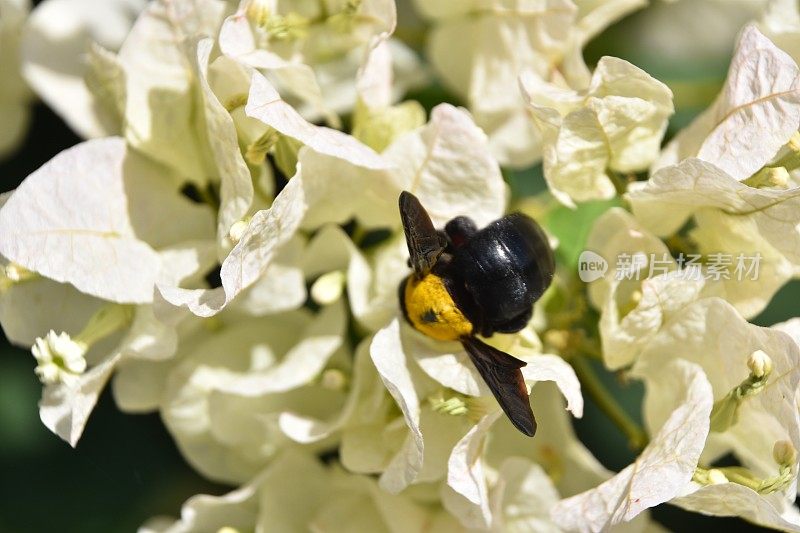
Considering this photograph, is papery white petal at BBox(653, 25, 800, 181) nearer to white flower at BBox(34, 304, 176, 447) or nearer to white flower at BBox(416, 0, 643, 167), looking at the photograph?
white flower at BBox(416, 0, 643, 167)

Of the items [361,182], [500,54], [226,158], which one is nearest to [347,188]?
[361,182]

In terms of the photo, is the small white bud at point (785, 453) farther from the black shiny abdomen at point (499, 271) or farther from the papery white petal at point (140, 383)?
the papery white petal at point (140, 383)

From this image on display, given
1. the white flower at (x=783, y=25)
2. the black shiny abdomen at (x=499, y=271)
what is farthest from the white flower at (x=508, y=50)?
the black shiny abdomen at (x=499, y=271)

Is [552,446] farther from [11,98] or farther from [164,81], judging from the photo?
[11,98]

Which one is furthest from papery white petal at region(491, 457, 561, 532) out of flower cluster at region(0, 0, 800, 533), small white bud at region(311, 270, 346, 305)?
small white bud at region(311, 270, 346, 305)

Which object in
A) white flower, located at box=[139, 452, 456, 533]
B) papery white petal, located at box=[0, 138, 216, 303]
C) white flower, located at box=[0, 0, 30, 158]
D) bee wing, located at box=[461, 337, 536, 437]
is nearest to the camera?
bee wing, located at box=[461, 337, 536, 437]

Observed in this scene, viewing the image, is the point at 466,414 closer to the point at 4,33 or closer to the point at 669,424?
the point at 669,424

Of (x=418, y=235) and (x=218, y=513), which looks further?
(x=218, y=513)
